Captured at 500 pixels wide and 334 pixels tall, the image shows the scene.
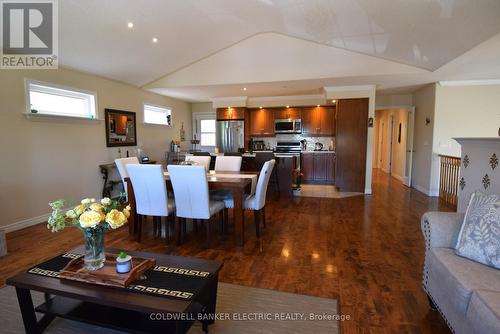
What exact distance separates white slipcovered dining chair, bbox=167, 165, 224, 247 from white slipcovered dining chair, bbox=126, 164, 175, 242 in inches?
5.5

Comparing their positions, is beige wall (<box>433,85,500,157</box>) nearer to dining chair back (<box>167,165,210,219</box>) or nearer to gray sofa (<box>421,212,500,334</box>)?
gray sofa (<box>421,212,500,334</box>)

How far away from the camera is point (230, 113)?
303 inches

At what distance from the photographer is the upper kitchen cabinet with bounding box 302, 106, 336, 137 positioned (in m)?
7.45

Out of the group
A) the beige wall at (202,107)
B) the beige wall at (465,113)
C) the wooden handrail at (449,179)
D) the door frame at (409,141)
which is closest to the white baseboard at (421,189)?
the door frame at (409,141)

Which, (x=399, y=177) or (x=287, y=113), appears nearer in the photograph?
(x=287, y=113)

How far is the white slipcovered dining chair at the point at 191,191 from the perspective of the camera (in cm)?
284

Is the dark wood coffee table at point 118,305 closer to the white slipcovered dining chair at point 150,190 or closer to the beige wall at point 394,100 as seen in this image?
the white slipcovered dining chair at point 150,190

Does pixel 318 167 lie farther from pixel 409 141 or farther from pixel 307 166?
pixel 409 141

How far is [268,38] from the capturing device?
16.9 feet

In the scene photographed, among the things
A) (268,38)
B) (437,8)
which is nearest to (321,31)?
(268,38)

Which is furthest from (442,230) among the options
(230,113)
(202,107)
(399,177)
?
(202,107)

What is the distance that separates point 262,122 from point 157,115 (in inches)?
114

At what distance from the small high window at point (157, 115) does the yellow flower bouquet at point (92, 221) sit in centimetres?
519

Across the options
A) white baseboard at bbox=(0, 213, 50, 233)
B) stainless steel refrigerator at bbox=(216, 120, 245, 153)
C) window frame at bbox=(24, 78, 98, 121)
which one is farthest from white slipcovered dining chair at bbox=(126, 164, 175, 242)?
stainless steel refrigerator at bbox=(216, 120, 245, 153)
